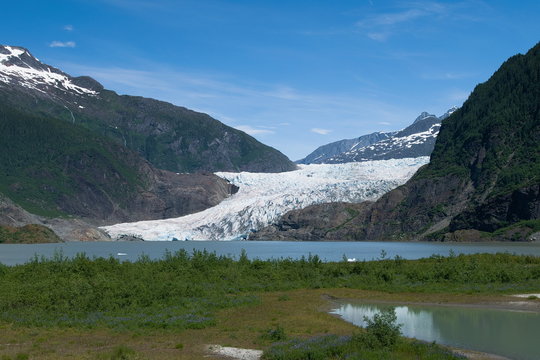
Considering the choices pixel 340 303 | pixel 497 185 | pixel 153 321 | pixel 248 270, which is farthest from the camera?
pixel 497 185

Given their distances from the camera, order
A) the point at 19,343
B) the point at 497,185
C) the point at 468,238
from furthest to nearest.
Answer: the point at 497,185 → the point at 468,238 → the point at 19,343

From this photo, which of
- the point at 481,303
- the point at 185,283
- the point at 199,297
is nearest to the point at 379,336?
the point at 481,303

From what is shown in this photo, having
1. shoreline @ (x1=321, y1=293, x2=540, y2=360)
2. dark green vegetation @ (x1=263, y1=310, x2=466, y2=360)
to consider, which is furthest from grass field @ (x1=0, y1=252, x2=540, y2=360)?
shoreline @ (x1=321, y1=293, x2=540, y2=360)

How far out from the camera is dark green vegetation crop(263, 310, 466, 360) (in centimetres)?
2395

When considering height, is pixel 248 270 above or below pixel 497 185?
below

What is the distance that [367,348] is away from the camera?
24891 mm

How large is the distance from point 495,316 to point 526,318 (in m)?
1.76

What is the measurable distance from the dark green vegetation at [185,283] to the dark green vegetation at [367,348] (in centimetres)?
793

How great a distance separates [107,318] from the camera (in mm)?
34062

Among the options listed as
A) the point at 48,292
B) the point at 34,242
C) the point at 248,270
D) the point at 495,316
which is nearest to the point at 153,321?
the point at 48,292

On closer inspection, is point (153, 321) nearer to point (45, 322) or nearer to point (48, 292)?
point (45, 322)

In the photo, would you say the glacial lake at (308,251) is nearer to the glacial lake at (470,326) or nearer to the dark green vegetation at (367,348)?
the glacial lake at (470,326)

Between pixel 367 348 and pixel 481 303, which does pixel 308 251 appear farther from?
pixel 367 348

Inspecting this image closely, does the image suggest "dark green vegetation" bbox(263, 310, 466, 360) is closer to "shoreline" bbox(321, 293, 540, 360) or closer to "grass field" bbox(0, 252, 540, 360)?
"grass field" bbox(0, 252, 540, 360)
